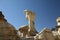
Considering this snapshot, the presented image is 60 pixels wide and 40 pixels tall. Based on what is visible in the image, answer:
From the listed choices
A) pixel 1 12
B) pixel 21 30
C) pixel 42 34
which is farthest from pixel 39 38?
pixel 21 30

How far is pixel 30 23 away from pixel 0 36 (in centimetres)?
1734

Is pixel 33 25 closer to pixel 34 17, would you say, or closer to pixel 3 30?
pixel 34 17

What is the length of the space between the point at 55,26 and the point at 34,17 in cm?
488

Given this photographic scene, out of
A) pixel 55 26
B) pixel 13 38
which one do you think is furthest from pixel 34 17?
pixel 13 38

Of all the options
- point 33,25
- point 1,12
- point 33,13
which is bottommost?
point 1,12

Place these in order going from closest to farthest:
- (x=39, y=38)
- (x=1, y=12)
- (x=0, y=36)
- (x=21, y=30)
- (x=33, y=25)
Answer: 1. (x=0, y=36)
2. (x=39, y=38)
3. (x=1, y=12)
4. (x=21, y=30)
5. (x=33, y=25)

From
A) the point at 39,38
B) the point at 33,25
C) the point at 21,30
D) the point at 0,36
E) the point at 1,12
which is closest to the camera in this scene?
the point at 0,36

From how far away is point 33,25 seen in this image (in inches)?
1420

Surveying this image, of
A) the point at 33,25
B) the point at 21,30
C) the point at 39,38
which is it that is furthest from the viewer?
the point at 33,25

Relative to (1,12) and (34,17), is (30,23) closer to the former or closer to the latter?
(34,17)

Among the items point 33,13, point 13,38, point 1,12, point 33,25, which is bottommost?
point 13,38

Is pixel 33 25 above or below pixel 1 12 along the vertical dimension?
above

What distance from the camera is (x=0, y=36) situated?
19078 millimetres

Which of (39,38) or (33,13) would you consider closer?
(39,38)
